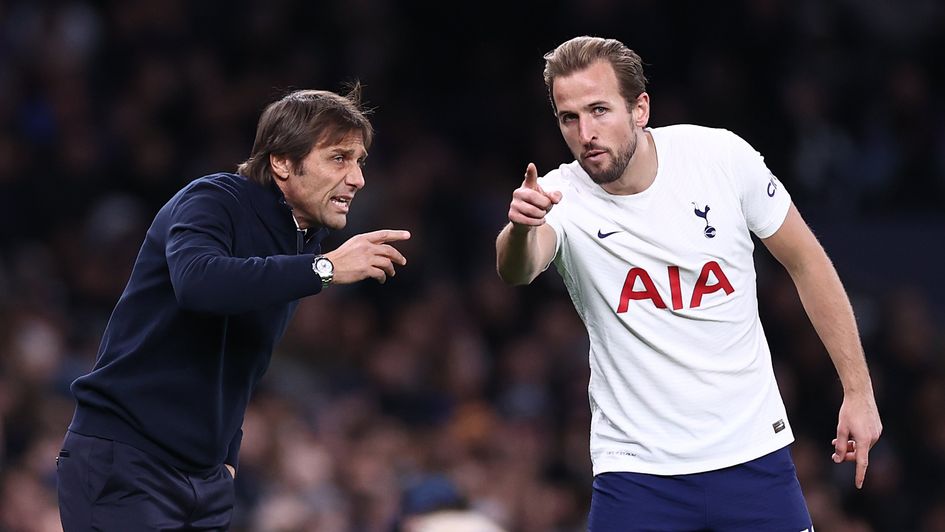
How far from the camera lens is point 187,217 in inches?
154

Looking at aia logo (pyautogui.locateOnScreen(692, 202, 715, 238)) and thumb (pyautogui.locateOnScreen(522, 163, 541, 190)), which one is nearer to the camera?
thumb (pyautogui.locateOnScreen(522, 163, 541, 190))

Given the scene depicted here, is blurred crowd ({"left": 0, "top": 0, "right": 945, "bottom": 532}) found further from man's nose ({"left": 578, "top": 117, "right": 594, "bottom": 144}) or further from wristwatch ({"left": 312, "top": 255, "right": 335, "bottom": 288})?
wristwatch ({"left": 312, "top": 255, "right": 335, "bottom": 288})

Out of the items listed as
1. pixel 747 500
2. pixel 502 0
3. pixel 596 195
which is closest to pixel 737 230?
pixel 596 195

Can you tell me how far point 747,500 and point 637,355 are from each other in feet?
1.81

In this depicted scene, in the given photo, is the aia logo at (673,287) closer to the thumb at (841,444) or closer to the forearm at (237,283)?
the thumb at (841,444)

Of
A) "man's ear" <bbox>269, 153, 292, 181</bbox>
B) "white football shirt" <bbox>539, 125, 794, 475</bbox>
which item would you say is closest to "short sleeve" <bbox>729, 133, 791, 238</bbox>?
"white football shirt" <bbox>539, 125, 794, 475</bbox>

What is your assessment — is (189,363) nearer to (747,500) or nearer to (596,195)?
(596,195)

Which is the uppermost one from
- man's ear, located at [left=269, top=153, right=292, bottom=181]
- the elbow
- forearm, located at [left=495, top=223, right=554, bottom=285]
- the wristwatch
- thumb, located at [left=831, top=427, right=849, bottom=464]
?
man's ear, located at [left=269, top=153, right=292, bottom=181]

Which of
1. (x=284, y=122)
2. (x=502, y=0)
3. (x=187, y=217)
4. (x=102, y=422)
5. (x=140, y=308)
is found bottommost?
(x=102, y=422)

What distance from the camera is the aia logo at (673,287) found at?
4355 mm

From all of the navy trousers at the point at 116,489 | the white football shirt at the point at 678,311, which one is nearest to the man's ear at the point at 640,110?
the white football shirt at the point at 678,311

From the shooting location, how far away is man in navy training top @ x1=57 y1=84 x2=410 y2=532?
399 cm

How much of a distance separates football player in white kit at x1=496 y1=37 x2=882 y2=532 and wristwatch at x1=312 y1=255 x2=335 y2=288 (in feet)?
2.13

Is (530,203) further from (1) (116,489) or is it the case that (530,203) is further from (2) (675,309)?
(1) (116,489)
